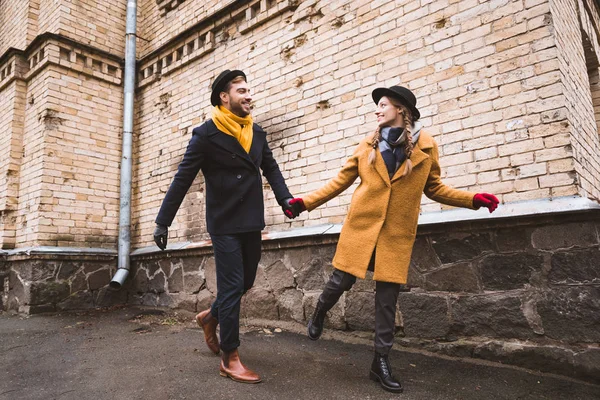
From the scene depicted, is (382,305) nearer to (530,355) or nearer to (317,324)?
(317,324)

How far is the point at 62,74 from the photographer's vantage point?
6.21 meters

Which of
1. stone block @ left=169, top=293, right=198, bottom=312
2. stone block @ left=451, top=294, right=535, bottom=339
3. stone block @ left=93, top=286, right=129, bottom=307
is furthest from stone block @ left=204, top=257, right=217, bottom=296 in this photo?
stone block @ left=451, top=294, right=535, bottom=339

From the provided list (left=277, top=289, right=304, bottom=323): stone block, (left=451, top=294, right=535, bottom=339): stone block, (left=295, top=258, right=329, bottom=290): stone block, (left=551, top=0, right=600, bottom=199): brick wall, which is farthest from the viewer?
(left=277, top=289, right=304, bottom=323): stone block

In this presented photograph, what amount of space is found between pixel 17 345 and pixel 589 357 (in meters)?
4.79

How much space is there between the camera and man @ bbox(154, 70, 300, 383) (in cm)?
259

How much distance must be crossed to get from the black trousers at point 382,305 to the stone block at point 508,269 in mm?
1061

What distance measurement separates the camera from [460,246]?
331 cm

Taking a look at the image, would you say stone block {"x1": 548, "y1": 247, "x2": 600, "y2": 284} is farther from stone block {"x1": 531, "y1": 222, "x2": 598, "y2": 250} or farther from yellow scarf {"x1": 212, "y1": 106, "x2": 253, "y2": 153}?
yellow scarf {"x1": 212, "y1": 106, "x2": 253, "y2": 153}

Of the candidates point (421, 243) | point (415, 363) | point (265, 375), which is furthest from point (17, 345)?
point (421, 243)

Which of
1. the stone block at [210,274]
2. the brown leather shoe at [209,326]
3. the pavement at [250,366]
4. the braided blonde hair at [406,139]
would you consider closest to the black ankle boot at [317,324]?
the pavement at [250,366]

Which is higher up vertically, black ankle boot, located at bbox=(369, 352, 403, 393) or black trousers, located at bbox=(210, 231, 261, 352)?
black trousers, located at bbox=(210, 231, 261, 352)

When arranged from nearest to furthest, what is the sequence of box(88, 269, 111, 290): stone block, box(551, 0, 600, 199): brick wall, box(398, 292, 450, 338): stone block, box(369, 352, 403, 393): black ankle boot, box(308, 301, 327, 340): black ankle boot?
box(369, 352, 403, 393): black ankle boot < box(308, 301, 327, 340): black ankle boot < box(551, 0, 600, 199): brick wall < box(398, 292, 450, 338): stone block < box(88, 269, 111, 290): stone block

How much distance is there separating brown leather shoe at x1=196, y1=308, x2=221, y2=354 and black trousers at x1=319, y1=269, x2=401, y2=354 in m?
0.93

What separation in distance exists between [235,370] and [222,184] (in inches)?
46.8
